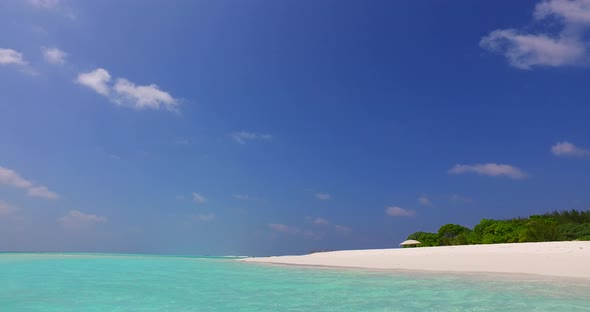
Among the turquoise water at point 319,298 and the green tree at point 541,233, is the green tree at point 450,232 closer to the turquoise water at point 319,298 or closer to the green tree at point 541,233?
the green tree at point 541,233

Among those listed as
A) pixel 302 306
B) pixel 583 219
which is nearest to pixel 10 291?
pixel 302 306

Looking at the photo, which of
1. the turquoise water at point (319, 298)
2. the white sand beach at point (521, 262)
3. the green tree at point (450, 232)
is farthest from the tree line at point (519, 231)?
the turquoise water at point (319, 298)

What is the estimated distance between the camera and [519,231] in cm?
3378

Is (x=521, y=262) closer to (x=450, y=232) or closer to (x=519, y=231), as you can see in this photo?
(x=519, y=231)

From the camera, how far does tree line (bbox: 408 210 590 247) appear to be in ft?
95.8

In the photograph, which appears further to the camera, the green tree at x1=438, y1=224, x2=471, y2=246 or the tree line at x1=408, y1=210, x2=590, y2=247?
the green tree at x1=438, y1=224, x2=471, y2=246

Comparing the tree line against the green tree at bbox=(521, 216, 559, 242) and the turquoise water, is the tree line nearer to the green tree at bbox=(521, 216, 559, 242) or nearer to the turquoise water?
the green tree at bbox=(521, 216, 559, 242)

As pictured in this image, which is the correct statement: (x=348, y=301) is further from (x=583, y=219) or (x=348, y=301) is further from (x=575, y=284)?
(x=583, y=219)

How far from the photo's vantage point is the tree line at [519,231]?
2920 cm

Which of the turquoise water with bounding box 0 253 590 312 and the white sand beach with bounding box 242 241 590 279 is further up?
the white sand beach with bounding box 242 241 590 279

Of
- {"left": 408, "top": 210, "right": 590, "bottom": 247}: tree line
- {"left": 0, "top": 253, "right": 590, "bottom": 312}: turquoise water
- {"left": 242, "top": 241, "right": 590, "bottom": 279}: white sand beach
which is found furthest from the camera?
{"left": 408, "top": 210, "right": 590, "bottom": 247}: tree line

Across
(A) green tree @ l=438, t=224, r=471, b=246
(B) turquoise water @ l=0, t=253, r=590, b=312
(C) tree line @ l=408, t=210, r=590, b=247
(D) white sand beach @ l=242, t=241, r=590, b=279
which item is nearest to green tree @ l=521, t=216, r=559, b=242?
(C) tree line @ l=408, t=210, r=590, b=247

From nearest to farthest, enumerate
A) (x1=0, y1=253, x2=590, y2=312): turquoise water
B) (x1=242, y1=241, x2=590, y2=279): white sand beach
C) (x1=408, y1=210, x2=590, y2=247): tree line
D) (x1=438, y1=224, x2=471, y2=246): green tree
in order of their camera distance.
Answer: (x1=0, y1=253, x2=590, y2=312): turquoise water < (x1=242, y1=241, x2=590, y2=279): white sand beach < (x1=408, y1=210, x2=590, y2=247): tree line < (x1=438, y1=224, x2=471, y2=246): green tree

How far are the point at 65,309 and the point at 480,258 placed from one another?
18570 millimetres
